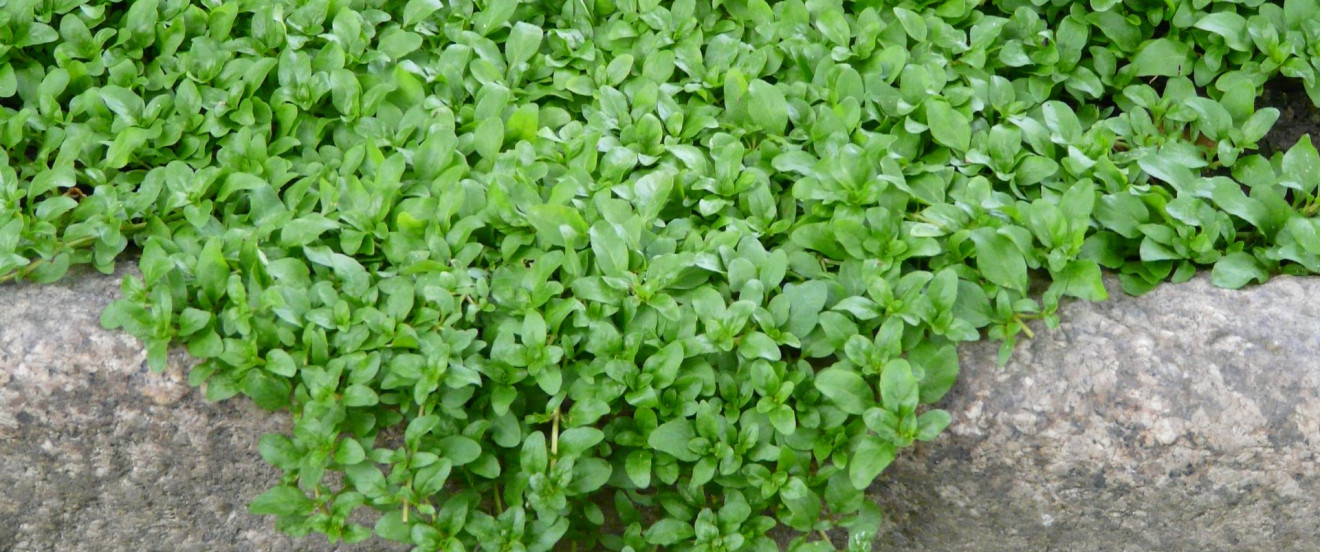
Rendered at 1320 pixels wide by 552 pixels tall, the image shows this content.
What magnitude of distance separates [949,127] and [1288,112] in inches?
40.4

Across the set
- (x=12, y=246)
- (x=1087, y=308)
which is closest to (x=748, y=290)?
(x=1087, y=308)

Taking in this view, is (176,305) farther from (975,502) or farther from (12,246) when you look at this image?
(975,502)

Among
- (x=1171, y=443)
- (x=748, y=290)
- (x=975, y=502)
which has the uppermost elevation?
(x=748, y=290)

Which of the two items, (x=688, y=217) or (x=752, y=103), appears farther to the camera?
(x=752, y=103)

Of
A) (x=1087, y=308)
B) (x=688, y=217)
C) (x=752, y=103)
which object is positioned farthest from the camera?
(x=752, y=103)

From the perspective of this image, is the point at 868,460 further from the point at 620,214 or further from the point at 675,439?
the point at 620,214

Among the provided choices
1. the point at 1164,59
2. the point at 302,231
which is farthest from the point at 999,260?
the point at 302,231

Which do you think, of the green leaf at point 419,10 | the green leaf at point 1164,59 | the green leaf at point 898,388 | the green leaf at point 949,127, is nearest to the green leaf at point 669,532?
the green leaf at point 898,388

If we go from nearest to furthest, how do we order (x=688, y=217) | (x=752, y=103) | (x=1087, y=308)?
(x=1087, y=308), (x=688, y=217), (x=752, y=103)

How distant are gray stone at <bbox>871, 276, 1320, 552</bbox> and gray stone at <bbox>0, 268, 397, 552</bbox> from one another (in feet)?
4.27

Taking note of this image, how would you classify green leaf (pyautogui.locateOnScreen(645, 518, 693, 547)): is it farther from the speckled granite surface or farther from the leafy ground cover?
the speckled granite surface

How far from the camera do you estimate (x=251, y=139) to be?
98.4 inches

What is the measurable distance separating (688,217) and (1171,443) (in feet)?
3.33

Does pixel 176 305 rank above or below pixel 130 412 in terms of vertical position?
above
